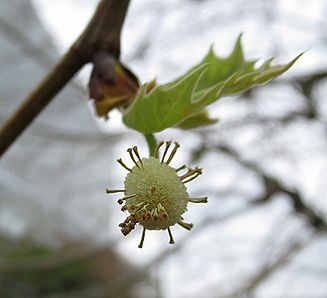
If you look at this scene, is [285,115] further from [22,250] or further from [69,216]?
[69,216]

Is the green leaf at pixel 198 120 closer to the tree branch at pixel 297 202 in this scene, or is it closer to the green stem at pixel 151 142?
the green stem at pixel 151 142

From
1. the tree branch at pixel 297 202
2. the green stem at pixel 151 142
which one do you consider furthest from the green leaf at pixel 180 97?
the tree branch at pixel 297 202

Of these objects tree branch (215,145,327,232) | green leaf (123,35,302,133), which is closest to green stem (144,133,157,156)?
green leaf (123,35,302,133)

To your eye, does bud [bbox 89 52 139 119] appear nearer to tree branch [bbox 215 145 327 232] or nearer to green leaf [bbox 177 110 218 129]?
green leaf [bbox 177 110 218 129]

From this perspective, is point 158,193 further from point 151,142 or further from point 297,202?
point 297,202

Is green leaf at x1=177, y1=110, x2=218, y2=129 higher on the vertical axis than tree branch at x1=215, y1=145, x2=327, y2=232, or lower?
lower

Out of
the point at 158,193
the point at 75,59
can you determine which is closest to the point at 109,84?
the point at 75,59
